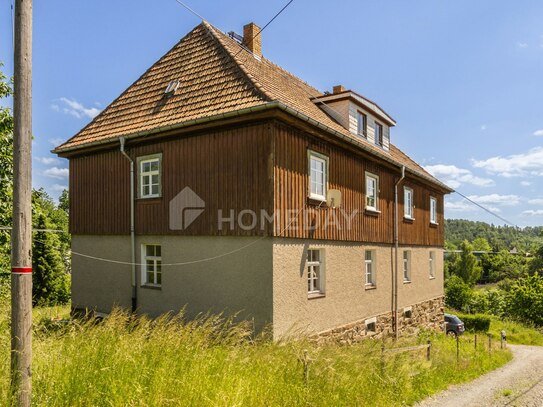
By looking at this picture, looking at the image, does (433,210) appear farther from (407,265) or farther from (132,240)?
(132,240)

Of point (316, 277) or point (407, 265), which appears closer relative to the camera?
point (316, 277)

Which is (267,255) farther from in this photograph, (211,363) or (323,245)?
(211,363)

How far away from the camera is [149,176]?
13.0 m

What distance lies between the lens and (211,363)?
639 cm

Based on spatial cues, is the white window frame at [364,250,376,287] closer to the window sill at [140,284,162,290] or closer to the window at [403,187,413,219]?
the window at [403,187,413,219]

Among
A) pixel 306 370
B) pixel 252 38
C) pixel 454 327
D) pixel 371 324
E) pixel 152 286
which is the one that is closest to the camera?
pixel 306 370

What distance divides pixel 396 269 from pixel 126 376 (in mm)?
12999

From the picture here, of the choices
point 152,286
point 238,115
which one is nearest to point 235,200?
point 238,115

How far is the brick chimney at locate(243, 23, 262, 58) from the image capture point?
15.7 meters

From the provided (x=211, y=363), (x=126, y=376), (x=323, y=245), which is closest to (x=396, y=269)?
(x=323, y=245)

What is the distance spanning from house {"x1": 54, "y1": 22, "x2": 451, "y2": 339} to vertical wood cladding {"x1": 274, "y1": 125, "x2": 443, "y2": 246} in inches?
1.9

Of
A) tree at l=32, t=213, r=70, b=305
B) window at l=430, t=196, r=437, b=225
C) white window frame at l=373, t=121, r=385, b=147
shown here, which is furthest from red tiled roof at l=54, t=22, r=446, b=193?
tree at l=32, t=213, r=70, b=305

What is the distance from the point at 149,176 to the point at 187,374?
821cm

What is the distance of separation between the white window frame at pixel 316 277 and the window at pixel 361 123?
5479mm
